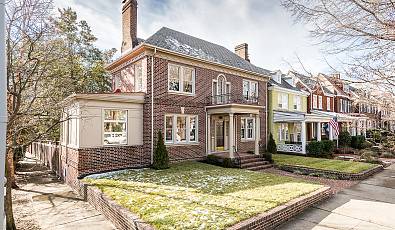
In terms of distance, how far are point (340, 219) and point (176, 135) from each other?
9.28 metres

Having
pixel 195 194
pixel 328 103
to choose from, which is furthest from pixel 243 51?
pixel 195 194

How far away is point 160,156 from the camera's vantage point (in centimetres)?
1280

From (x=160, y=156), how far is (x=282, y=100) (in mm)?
14873

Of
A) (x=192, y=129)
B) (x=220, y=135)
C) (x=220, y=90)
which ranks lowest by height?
(x=220, y=135)

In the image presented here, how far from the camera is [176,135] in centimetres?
1452

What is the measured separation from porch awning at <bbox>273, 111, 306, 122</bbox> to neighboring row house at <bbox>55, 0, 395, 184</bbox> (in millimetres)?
98

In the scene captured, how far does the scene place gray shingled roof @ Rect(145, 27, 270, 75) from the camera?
1465 cm

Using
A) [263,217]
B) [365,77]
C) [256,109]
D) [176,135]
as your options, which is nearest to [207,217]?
[263,217]

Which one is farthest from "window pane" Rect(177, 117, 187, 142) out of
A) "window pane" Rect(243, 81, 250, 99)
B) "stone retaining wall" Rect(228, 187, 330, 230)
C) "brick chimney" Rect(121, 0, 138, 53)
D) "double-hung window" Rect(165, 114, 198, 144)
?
"stone retaining wall" Rect(228, 187, 330, 230)

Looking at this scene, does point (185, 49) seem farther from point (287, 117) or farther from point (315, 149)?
point (315, 149)

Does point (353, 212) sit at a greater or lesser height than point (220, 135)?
lesser

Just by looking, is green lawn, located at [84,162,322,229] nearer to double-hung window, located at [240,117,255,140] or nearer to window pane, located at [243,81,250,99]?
double-hung window, located at [240,117,255,140]

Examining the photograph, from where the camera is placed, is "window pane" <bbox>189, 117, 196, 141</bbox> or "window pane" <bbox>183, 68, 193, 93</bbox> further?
"window pane" <bbox>189, 117, 196, 141</bbox>

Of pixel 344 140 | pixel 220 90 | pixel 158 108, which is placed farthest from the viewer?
pixel 344 140
